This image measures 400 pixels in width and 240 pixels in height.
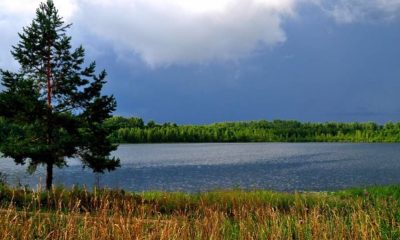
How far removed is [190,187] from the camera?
46.3 meters

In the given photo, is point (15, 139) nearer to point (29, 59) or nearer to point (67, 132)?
point (67, 132)

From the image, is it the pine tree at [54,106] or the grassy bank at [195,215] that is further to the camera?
the pine tree at [54,106]

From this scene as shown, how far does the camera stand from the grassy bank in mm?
7766

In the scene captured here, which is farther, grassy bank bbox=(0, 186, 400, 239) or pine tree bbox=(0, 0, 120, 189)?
pine tree bbox=(0, 0, 120, 189)

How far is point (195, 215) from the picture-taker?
15055mm

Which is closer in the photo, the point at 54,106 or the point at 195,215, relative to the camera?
the point at 195,215

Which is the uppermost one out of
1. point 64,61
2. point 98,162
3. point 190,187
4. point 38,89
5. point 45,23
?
point 45,23

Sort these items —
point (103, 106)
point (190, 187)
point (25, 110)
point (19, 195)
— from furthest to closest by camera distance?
point (190, 187), point (103, 106), point (25, 110), point (19, 195)

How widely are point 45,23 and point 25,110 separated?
6.00 meters

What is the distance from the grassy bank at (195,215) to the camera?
7766 mm

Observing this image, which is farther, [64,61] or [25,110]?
[64,61]

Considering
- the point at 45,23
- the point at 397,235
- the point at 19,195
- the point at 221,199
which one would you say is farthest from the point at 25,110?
the point at 397,235

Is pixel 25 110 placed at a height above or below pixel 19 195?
above

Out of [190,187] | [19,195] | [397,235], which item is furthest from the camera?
[190,187]
